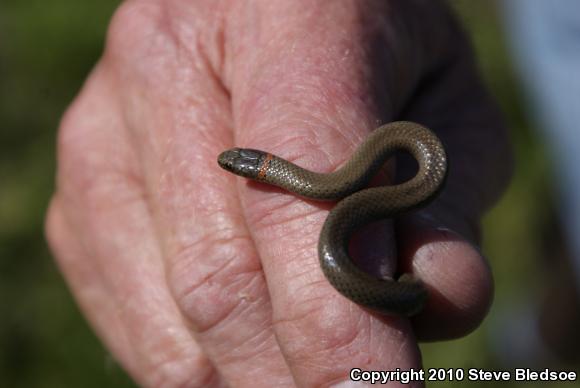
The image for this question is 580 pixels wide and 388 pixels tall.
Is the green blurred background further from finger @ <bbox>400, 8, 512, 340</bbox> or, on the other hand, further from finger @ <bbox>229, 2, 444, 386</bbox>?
finger @ <bbox>229, 2, 444, 386</bbox>

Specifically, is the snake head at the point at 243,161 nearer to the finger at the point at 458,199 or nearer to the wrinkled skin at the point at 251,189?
the wrinkled skin at the point at 251,189

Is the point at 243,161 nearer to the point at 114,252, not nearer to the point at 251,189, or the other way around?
the point at 251,189

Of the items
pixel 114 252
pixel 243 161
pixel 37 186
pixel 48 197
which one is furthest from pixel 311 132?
pixel 37 186

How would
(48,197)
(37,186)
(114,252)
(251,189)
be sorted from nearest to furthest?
1. (251,189)
2. (114,252)
3. (48,197)
4. (37,186)

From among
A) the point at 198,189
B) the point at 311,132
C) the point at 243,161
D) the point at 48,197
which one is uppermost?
the point at 311,132

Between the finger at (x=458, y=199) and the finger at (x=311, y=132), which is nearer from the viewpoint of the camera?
the finger at (x=311, y=132)

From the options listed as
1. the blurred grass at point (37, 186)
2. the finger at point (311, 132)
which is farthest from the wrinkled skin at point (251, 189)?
the blurred grass at point (37, 186)

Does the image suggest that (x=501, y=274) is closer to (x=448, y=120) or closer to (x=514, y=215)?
(x=514, y=215)
